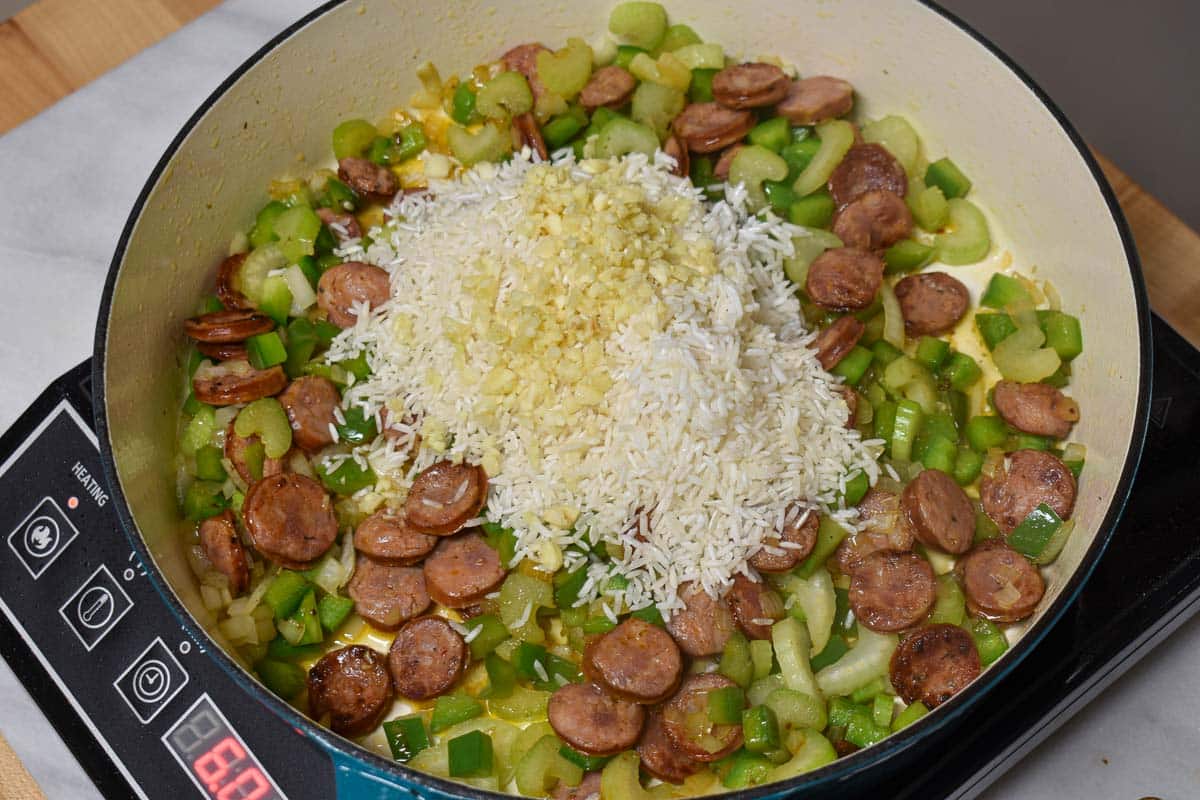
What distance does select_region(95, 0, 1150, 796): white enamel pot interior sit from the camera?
1828 millimetres

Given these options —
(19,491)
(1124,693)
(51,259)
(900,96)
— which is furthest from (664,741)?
(51,259)

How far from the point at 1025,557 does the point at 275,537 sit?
134 centimetres

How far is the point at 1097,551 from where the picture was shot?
1621 millimetres

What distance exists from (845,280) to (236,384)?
1202 mm

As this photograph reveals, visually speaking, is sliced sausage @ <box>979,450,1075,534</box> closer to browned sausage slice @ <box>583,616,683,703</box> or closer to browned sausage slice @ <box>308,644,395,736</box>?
browned sausage slice @ <box>583,616,683,703</box>

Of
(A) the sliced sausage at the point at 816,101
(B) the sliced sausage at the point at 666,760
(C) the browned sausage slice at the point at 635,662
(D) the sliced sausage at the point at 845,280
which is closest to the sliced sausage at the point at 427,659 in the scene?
(C) the browned sausage slice at the point at 635,662

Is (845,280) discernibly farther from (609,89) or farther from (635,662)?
(635,662)

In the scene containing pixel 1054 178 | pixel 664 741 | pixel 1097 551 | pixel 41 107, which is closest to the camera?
pixel 1097 551

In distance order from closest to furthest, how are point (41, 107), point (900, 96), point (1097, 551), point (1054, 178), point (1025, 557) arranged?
point (1097, 551)
point (1025, 557)
point (1054, 178)
point (900, 96)
point (41, 107)

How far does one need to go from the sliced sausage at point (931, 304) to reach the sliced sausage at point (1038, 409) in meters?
0.20

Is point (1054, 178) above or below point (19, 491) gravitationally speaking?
below

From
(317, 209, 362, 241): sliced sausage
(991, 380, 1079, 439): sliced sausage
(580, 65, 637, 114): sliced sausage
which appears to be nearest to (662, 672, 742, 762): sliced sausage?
(991, 380, 1079, 439): sliced sausage

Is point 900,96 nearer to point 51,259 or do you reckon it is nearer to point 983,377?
point 983,377

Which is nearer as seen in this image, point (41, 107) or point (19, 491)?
point (19, 491)
